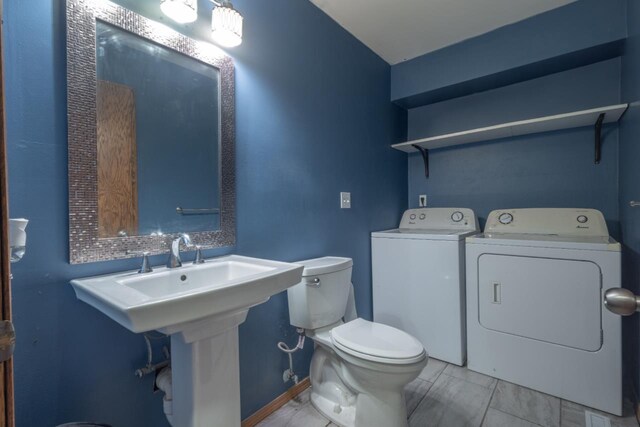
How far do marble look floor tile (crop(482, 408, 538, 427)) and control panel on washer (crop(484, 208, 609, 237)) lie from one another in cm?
112

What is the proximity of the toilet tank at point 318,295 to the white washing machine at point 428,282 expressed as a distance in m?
0.70

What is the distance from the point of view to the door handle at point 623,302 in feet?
1.93

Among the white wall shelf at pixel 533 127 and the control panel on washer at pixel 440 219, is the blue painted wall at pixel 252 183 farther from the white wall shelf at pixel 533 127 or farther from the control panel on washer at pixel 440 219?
the white wall shelf at pixel 533 127

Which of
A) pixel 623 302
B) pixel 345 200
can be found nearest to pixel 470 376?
pixel 345 200

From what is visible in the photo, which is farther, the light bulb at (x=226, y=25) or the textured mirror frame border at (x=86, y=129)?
the light bulb at (x=226, y=25)

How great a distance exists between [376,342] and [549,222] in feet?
4.90

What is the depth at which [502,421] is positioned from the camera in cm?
147

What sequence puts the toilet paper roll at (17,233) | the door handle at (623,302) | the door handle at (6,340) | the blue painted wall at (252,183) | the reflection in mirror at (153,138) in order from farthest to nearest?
the reflection in mirror at (153,138), the blue painted wall at (252,183), the toilet paper roll at (17,233), the door handle at (623,302), the door handle at (6,340)

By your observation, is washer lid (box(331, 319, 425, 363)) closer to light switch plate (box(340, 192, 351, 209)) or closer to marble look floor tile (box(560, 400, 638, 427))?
light switch plate (box(340, 192, 351, 209))

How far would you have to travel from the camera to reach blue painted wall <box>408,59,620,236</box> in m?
1.98

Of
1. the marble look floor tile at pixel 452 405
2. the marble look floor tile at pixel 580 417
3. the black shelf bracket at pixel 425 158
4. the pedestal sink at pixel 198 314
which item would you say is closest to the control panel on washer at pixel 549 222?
the black shelf bracket at pixel 425 158

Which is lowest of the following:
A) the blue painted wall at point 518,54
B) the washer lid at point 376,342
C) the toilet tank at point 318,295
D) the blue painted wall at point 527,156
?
the washer lid at point 376,342

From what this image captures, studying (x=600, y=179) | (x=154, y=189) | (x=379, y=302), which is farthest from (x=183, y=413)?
(x=600, y=179)

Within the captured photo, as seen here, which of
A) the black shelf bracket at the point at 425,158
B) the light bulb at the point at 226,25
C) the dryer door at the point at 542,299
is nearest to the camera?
the light bulb at the point at 226,25
